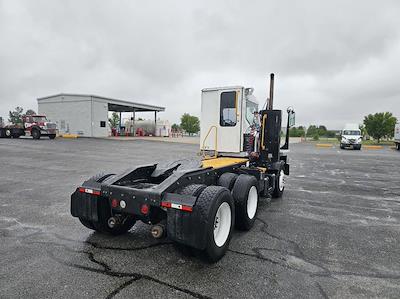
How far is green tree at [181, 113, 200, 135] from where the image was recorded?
9776 cm

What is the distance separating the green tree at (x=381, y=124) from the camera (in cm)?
5243

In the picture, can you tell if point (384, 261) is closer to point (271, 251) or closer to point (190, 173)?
point (271, 251)

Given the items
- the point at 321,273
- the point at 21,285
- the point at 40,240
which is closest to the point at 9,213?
the point at 40,240

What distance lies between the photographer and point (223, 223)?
156 inches

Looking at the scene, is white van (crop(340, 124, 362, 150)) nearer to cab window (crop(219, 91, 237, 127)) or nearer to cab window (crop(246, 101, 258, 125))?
cab window (crop(246, 101, 258, 125))

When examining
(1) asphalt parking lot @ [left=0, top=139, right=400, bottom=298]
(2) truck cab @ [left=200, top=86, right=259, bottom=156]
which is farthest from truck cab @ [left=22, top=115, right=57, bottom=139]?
(2) truck cab @ [left=200, top=86, right=259, bottom=156]

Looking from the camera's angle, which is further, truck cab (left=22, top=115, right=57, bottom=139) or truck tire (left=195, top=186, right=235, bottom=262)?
truck cab (left=22, top=115, right=57, bottom=139)

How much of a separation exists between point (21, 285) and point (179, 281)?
68.3 inches

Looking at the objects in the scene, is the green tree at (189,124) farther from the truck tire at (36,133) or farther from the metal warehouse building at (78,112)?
the truck tire at (36,133)

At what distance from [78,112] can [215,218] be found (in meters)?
38.7

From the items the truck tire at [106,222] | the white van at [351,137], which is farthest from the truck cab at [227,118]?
the white van at [351,137]

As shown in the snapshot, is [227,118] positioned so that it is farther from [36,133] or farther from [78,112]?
[78,112]

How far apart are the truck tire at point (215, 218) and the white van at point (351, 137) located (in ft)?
99.5

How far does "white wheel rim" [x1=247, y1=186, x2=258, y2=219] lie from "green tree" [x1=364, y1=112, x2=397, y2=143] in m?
58.5
